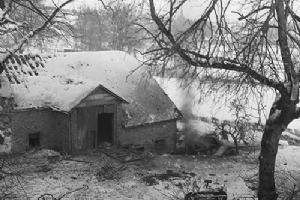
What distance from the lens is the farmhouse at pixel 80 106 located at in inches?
795

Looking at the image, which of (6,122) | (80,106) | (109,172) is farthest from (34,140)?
(109,172)

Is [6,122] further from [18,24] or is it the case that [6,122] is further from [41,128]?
[18,24]

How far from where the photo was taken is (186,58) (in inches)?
443

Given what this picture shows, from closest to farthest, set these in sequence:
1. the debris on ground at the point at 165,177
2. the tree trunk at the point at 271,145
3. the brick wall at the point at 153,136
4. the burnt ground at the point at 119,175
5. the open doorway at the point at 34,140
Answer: the tree trunk at the point at 271,145
the burnt ground at the point at 119,175
the debris on ground at the point at 165,177
the open doorway at the point at 34,140
the brick wall at the point at 153,136

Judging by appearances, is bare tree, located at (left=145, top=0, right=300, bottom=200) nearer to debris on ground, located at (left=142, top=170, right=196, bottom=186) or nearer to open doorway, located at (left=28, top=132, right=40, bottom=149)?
debris on ground, located at (left=142, top=170, right=196, bottom=186)

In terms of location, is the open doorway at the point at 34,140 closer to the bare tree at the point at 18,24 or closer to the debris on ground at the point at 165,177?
the debris on ground at the point at 165,177

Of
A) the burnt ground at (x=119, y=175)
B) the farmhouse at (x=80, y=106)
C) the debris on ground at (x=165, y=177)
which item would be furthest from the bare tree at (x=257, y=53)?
the farmhouse at (x=80, y=106)

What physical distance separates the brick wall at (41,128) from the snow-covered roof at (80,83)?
587 millimetres

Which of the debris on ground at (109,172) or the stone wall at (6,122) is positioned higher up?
the stone wall at (6,122)

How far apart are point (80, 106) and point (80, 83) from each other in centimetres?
215

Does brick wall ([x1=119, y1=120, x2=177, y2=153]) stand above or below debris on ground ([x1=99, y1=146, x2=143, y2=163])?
above

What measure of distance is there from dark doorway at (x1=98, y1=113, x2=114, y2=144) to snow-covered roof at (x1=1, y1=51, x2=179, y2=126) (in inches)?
47.2

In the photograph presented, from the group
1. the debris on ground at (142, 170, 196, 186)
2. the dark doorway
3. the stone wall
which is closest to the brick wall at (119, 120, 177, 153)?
the dark doorway

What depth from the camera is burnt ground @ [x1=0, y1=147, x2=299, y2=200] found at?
574 inches
